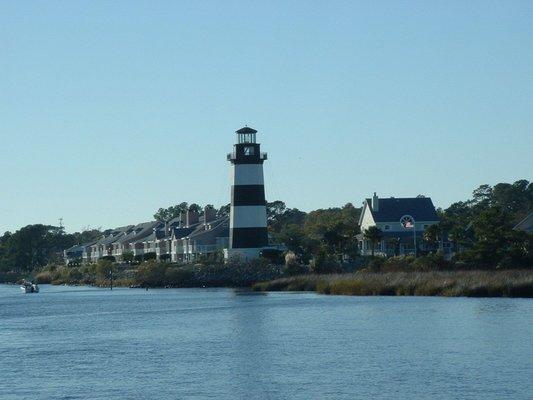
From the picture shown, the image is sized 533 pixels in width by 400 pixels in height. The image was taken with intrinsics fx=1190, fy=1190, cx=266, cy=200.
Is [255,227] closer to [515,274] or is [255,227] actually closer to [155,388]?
[515,274]

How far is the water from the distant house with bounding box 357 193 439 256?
161 feet

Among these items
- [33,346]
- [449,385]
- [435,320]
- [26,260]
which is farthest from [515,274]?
[26,260]

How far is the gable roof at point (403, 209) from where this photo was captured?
12950 cm

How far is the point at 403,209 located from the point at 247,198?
89.8ft

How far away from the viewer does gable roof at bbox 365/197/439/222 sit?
425 feet

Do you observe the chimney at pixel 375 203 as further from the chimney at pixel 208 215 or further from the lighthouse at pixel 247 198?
the chimney at pixel 208 215

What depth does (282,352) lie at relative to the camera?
4753 cm

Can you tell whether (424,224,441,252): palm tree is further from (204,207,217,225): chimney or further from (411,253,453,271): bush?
(204,207,217,225): chimney

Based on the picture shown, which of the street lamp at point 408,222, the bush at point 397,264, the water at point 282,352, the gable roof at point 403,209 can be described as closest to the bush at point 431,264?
the bush at point 397,264

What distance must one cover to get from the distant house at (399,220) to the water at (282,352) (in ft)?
161

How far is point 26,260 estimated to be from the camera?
199 m

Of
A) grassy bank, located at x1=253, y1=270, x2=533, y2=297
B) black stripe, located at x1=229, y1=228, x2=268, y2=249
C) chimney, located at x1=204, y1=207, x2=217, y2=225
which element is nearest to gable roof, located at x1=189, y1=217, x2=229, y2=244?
chimney, located at x1=204, y1=207, x2=217, y2=225

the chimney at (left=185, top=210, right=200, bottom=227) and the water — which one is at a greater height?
the chimney at (left=185, top=210, right=200, bottom=227)

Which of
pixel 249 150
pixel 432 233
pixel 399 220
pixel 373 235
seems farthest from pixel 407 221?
pixel 249 150
